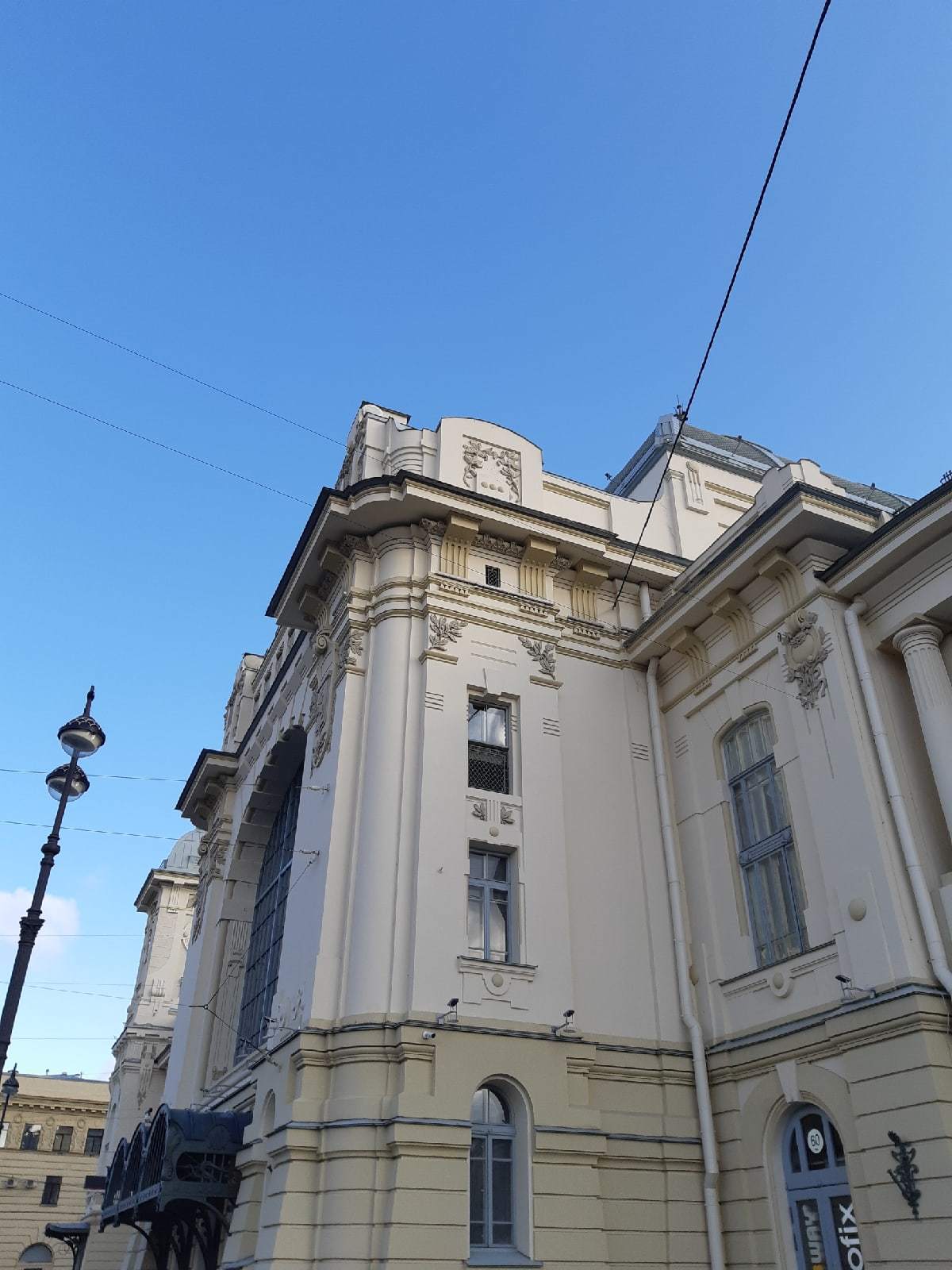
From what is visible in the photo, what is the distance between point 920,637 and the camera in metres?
15.4

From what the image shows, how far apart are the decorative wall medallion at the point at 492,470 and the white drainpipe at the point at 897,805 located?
26.0ft

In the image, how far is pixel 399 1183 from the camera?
13727 mm

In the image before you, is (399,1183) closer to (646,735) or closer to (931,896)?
(931,896)

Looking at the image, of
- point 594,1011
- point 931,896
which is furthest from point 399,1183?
point 931,896

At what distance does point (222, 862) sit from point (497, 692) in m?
13.5

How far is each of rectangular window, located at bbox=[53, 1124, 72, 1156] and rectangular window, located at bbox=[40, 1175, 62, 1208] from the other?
1.22m

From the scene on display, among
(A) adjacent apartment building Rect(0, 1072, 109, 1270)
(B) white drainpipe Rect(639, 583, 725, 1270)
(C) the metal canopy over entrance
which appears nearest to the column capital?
(B) white drainpipe Rect(639, 583, 725, 1270)

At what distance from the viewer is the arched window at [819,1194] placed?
1364 centimetres

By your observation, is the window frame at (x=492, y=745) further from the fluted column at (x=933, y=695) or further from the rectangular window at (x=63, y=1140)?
the rectangular window at (x=63, y=1140)

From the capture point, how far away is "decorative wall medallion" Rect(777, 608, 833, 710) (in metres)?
16.3

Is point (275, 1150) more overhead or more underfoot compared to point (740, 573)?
more underfoot

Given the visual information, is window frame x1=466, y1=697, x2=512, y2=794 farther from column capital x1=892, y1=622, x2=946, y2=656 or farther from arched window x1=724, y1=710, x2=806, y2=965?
column capital x1=892, y1=622, x2=946, y2=656

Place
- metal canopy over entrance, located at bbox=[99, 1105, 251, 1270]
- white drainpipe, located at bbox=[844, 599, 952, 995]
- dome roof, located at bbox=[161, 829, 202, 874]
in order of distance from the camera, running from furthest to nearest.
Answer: dome roof, located at bbox=[161, 829, 202, 874]
metal canopy over entrance, located at bbox=[99, 1105, 251, 1270]
white drainpipe, located at bbox=[844, 599, 952, 995]

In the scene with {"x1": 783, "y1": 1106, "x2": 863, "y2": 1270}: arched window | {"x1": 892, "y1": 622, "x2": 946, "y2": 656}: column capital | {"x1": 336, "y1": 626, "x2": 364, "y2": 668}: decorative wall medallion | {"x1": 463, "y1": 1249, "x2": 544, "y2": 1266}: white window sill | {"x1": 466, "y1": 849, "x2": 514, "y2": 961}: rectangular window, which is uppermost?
{"x1": 336, "y1": 626, "x2": 364, "y2": 668}: decorative wall medallion
